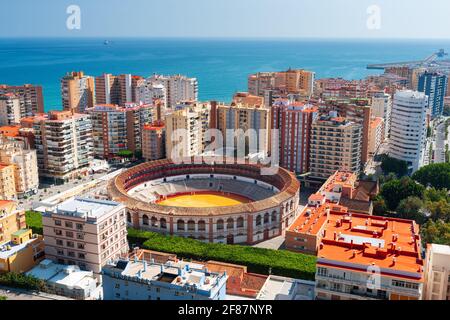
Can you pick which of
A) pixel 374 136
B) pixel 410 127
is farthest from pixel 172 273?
pixel 374 136

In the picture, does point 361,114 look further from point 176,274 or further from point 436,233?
point 176,274

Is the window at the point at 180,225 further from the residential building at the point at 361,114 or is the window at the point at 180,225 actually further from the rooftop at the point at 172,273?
the residential building at the point at 361,114

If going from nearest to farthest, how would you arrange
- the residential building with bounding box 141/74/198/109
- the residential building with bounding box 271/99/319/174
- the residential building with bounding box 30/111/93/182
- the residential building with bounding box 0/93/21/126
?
the residential building with bounding box 30/111/93/182 < the residential building with bounding box 271/99/319/174 < the residential building with bounding box 0/93/21/126 < the residential building with bounding box 141/74/198/109

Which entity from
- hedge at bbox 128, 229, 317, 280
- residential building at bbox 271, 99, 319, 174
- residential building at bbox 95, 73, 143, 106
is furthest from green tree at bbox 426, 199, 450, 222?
residential building at bbox 95, 73, 143, 106

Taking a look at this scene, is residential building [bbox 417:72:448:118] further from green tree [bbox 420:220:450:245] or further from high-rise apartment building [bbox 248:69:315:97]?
green tree [bbox 420:220:450:245]
